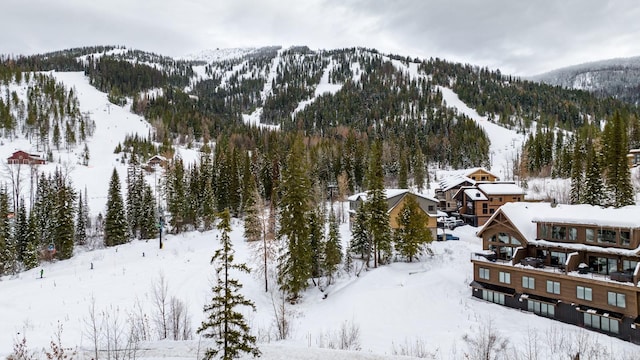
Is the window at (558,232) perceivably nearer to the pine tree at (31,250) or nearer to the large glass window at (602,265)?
the large glass window at (602,265)

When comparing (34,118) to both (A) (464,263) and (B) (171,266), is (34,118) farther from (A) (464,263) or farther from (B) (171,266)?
(A) (464,263)

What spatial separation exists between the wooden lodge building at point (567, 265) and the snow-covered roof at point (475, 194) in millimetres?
26083

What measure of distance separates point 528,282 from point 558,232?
455cm

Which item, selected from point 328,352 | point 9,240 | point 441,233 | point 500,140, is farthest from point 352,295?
point 500,140

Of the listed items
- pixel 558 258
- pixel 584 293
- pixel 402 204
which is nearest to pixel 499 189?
pixel 402 204

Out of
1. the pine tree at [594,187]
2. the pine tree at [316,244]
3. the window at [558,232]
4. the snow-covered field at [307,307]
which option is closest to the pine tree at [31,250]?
the snow-covered field at [307,307]

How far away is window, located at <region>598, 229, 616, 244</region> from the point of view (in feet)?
84.4

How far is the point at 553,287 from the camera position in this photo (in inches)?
1051

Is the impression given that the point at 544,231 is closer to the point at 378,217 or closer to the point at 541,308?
the point at 541,308

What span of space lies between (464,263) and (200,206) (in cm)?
4050

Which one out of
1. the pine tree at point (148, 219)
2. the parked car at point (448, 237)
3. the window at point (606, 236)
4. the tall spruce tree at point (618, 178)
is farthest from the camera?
the pine tree at point (148, 219)

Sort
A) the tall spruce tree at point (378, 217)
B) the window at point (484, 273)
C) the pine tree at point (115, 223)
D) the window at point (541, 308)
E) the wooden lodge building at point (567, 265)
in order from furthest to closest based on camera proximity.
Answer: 1. the pine tree at point (115, 223)
2. the tall spruce tree at point (378, 217)
3. the window at point (484, 273)
4. the window at point (541, 308)
5. the wooden lodge building at point (567, 265)

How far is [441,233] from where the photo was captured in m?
Result: 51.3

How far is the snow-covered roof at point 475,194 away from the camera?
57.8 meters
